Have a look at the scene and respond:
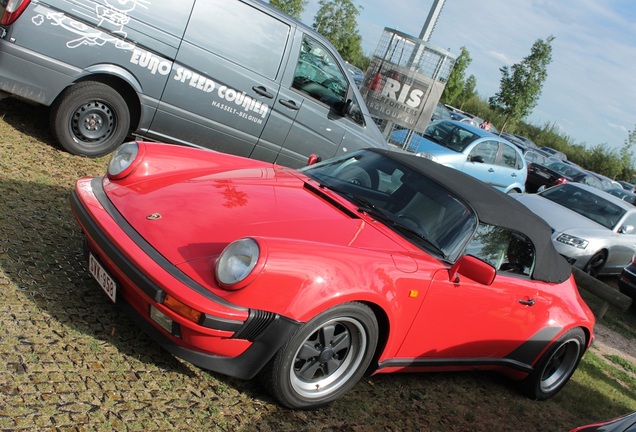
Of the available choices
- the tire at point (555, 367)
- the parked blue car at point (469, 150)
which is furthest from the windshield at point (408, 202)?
the parked blue car at point (469, 150)

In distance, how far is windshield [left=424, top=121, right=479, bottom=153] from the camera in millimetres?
12867

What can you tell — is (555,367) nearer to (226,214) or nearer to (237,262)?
(226,214)

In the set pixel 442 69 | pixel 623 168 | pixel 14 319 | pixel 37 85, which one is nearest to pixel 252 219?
pixel 14 319

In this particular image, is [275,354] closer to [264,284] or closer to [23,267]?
[264,284]

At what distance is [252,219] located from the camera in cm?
379

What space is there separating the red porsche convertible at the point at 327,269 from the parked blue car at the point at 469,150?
695 centimetres

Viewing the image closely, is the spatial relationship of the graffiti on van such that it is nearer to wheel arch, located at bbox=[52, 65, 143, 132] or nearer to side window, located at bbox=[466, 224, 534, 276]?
wheel arch, located at bbox=[52, 65, 143, 132]

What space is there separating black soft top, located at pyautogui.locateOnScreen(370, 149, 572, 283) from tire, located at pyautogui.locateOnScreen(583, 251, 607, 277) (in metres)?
6.19

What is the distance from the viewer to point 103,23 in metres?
6.27

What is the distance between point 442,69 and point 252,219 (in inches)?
295

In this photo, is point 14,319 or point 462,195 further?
point 462,195

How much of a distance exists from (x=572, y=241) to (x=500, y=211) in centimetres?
643

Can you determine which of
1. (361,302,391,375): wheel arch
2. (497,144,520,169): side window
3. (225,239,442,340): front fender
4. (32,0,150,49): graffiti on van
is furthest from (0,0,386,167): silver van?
(497,144,520,169): side window

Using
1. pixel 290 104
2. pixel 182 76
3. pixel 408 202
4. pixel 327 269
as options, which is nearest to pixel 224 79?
pixel 182 76
